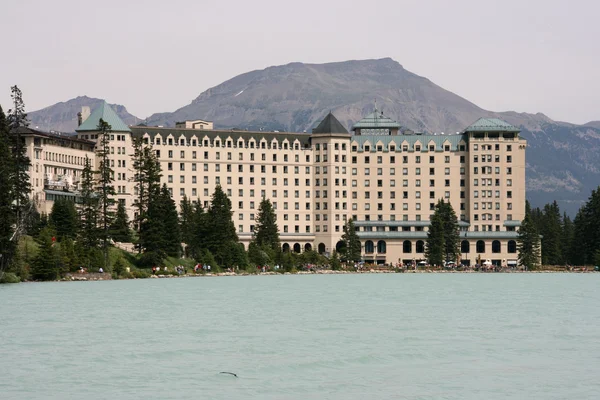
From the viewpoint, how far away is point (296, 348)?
55.4m

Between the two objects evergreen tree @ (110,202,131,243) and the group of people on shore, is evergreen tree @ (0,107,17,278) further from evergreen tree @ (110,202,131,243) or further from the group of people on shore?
the group of people on shore

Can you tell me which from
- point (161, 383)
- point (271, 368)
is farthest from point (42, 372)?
point (271, 368)

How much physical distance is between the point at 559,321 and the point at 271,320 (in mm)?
19365

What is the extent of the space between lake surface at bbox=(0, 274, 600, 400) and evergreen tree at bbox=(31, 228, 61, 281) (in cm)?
2749

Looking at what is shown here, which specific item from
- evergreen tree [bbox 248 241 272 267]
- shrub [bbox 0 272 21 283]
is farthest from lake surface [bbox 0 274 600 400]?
evergreen tree [bbox 248 241 272 267]

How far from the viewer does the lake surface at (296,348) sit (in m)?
42.5

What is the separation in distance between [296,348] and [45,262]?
74956 mm

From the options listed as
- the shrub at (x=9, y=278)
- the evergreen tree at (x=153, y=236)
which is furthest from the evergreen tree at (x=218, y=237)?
the shrub at (x=9, y=278)

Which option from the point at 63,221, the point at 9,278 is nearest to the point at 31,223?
the point at 63,221

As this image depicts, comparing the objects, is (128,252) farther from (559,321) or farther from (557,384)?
(557,384)

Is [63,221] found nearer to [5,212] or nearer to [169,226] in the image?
[169,226]

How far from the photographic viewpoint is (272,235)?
199875 millimetres

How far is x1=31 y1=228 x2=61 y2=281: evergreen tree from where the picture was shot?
124 meters

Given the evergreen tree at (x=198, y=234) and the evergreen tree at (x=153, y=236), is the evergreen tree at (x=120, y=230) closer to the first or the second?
the evergreen tree at (x=153, y=236)
